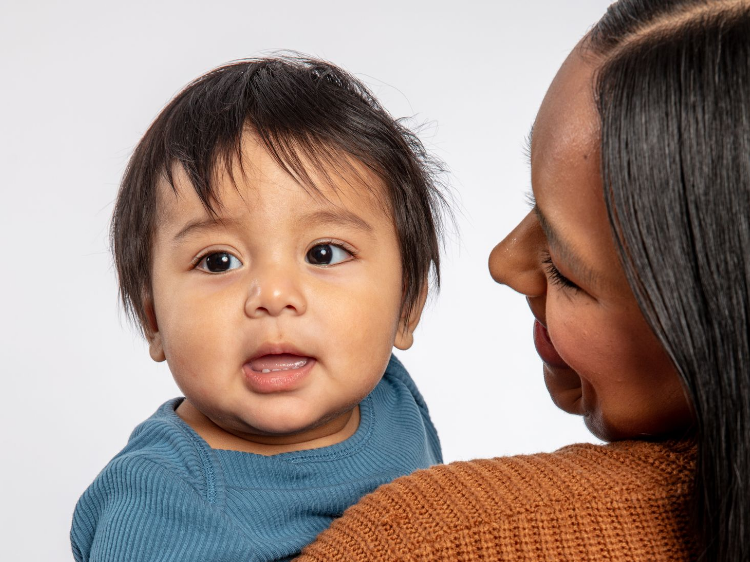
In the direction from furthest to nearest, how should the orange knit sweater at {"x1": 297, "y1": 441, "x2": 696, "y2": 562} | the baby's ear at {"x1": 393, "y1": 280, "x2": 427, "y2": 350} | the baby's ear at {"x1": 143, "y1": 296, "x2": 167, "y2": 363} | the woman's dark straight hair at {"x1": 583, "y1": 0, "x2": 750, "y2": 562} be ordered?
the baby's ear at {"x1": 393, "y1": 280, "x2": 427, "y2": 350}, the baby's ear at {"x1": 143, "y1": 296, "x2": 167, "y2": 363}, the orange knit sweater at {"x1": 297, "y1": 441, "x2": 696, "y2": 562}, the woman's dark straight hair at {"x1": 583, "y1": 0, "x2": 750, "y2": 562}

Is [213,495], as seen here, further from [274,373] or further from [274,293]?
[274,293]

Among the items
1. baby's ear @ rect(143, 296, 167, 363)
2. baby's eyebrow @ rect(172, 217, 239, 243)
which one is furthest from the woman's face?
baby's ear @ rect(143, 296, 167, 363)

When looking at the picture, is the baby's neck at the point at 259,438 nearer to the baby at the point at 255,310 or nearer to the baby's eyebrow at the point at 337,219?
the baby at the point at 255,310

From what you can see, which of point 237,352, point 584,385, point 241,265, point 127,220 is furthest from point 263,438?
point 584,385

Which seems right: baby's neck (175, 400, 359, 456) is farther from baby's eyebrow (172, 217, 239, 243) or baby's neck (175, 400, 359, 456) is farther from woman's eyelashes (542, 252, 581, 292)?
woman's eyelashes (542, 252, 581, 292)

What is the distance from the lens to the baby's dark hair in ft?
4.21

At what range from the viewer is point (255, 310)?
1.19 meters

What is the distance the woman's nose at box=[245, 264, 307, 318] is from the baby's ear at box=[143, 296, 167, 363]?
282 millimetres

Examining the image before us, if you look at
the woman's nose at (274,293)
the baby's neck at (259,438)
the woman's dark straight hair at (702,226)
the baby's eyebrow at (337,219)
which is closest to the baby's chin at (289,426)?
the baby's neck at (259,438)

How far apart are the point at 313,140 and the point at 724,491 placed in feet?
2.77

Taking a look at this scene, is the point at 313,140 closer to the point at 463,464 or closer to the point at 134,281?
the point at 134,281

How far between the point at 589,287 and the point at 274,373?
523 millimetres

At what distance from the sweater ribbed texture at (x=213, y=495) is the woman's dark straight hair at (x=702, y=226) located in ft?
2.10

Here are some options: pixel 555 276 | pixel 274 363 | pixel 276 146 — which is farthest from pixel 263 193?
pixel 555 276
